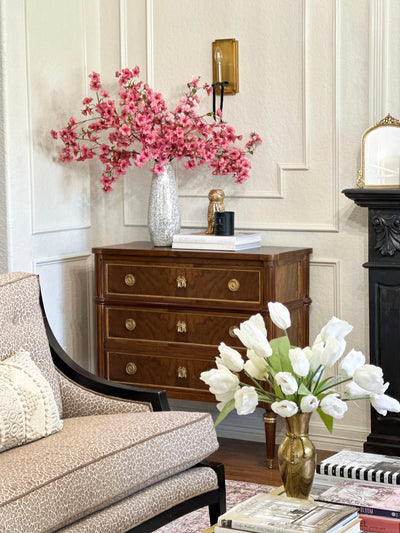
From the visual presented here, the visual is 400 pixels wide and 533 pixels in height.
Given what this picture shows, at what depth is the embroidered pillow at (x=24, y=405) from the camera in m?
2.36

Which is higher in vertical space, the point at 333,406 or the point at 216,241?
the point at 216,241

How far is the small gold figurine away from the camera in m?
3.83

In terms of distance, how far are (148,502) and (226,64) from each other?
219 cm

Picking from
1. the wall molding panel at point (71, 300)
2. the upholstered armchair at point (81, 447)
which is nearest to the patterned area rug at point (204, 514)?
the upholstered armchair at point (81, 447)

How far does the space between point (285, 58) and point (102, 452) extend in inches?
84.6

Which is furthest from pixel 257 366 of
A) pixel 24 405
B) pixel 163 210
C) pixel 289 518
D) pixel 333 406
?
pixel 163 210

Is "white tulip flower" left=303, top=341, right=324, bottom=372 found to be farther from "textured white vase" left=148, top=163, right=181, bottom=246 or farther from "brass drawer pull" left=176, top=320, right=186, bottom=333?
"textured white vase" left=148, top=163, right=181, bottom=246

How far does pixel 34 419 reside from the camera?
2449 millimetres

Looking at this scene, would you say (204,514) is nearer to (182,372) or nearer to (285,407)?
(182,372)

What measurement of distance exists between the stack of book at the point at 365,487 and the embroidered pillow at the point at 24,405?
0.81 meters

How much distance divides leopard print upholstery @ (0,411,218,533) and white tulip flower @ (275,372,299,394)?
0.63m

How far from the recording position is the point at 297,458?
1.94m

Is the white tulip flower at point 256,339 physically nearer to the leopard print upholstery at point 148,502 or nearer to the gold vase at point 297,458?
the gold vase at point 297,458

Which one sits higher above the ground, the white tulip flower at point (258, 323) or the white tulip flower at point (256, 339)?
the white tulip flower at point (258, 323)
